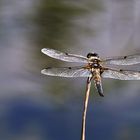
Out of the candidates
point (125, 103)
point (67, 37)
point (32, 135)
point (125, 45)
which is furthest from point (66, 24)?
point (32, 135)

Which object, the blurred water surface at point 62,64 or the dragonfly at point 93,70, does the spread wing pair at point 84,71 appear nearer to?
the dragonfly at point 93,70

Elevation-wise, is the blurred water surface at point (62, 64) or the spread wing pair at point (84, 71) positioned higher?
the blurred water surface at point (62, 64)

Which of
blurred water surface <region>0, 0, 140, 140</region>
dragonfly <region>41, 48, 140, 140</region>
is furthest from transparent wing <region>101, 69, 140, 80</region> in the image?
blurred water surface <region>0, 0, 140, 140</region>

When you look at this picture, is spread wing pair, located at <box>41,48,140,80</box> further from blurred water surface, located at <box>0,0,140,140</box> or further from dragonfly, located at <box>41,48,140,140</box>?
blurred water surface, located at <box>0,0,140,140</box>

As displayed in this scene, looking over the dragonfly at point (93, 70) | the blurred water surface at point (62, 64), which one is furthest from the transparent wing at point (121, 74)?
the blurred water surface at point (62, 64)

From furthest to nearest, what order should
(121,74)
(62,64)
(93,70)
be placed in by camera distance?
(62,64), (121,74), (93,70)

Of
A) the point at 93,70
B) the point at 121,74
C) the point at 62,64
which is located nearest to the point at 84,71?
the point at 93,70

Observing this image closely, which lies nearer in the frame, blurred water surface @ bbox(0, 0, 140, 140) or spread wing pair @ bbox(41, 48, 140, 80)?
spread wing pair @ bbox(41, 48, 140, 80)

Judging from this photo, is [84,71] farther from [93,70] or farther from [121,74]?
[121,74]

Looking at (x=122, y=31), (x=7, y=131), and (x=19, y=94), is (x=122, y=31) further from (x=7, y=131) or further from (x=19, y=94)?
(x=7, y=131)
